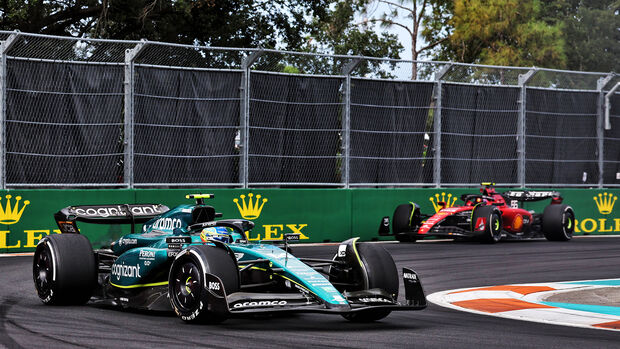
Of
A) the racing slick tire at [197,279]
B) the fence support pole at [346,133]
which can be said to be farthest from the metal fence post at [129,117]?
the racing slick tire at [197,279]

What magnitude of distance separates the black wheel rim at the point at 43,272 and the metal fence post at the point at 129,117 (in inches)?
267

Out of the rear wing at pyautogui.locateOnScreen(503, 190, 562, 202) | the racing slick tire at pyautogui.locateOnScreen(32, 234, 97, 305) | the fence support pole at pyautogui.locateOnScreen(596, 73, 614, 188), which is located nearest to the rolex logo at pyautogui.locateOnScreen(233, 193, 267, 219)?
the rear wing at pyautogui.locateOnScreen(503, 190, 562, 202)

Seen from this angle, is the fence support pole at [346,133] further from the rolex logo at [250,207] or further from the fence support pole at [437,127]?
the fence support pole at [437,127]

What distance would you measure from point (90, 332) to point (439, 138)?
534 inches

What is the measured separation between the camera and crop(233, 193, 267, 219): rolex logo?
17.7 meters

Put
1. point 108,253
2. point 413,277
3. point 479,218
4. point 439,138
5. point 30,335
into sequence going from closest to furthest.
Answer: point 30,335
point 413,277
point 108,253
point 479,218
point 439,138

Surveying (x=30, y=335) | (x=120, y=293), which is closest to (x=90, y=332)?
(x=30, y=335)

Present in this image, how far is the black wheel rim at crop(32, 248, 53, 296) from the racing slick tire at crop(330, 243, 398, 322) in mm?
2932

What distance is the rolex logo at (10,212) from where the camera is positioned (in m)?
15.4

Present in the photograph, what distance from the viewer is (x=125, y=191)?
16469 mm

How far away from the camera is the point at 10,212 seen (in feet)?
50.8

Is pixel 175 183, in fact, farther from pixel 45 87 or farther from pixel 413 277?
pixel 413 277

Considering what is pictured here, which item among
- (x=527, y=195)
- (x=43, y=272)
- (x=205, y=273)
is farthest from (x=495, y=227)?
(x=205, y=273)

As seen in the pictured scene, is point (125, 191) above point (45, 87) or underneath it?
underneath
